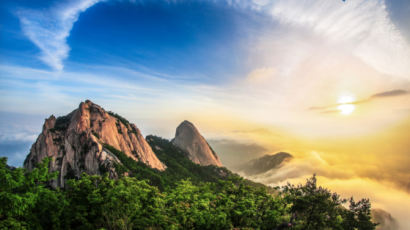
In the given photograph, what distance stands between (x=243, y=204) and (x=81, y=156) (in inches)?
2402

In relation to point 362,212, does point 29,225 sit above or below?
below

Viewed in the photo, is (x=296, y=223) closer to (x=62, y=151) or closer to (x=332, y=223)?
(x=332, y=223)

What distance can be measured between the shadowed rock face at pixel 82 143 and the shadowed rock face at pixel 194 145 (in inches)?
2999

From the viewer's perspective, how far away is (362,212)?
32781 mm

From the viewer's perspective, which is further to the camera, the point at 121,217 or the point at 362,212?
the point at 362,212

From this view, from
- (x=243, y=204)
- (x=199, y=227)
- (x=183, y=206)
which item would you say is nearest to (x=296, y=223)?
(x=243, y=204)

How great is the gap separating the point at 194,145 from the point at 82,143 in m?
111

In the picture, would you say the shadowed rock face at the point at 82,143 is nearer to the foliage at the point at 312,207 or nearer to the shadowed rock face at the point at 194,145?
the foliage at the point at 312,207

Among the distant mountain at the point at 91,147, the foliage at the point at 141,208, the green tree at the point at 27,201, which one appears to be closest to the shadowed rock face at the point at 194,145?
the distant mountain at the point at 91,147

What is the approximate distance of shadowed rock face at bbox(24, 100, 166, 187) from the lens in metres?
62.9

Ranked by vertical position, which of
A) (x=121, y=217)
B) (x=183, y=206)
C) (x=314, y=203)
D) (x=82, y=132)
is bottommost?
(x=121, y=217)

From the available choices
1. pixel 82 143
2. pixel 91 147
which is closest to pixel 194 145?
pixel 82 143

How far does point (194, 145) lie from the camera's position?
171875 mm

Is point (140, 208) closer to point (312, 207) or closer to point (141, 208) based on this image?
point (141, 208)
